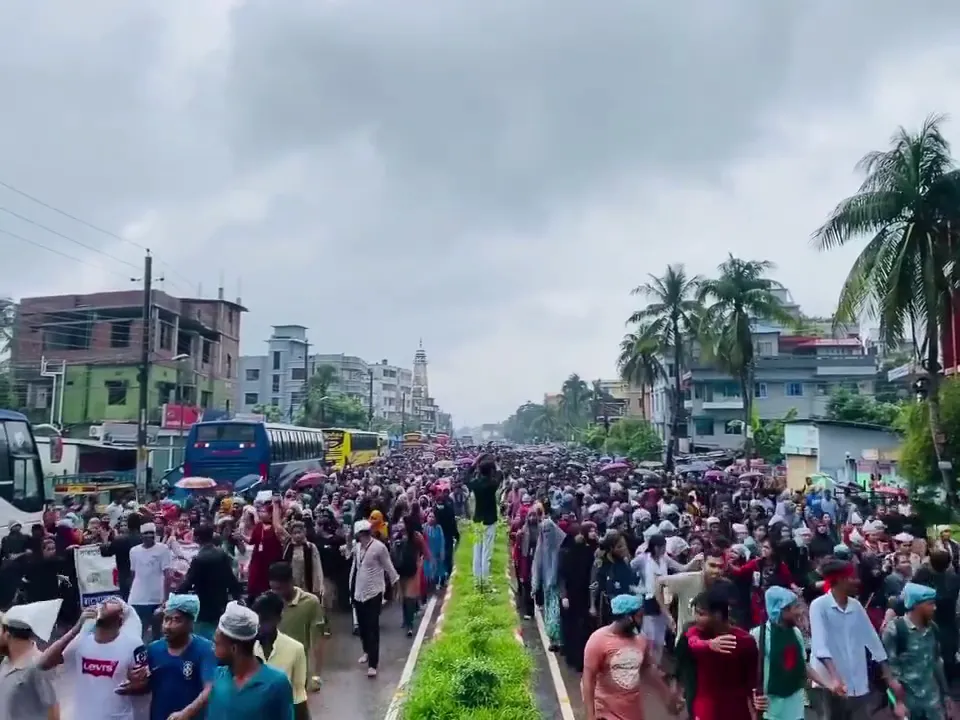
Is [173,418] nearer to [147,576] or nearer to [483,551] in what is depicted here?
[483,551]

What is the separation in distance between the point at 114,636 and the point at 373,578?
484cm

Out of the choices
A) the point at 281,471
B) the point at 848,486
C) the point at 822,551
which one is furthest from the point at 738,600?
the point at 281,471

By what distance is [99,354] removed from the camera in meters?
53.0

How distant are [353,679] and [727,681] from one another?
546 centimetres

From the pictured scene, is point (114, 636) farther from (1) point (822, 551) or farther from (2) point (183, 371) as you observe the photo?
(2) point (183, 371)

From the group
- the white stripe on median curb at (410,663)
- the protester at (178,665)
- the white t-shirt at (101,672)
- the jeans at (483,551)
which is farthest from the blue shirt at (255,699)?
the jeans at (483,551)

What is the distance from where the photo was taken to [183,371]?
2190 inches

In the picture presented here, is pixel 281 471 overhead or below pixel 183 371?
below

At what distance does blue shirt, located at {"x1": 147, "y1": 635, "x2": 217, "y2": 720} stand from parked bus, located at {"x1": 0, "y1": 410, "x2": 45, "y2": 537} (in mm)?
13586

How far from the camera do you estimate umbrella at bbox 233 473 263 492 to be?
2527 centimetres

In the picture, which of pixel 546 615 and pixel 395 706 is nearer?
pixel 395 706

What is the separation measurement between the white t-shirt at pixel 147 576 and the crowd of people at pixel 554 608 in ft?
0.07

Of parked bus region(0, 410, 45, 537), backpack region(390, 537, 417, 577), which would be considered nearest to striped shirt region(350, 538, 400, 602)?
backpack region(390, 537, 417, 577)

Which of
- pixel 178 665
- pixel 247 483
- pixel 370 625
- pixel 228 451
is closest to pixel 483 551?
pixel 370 625
